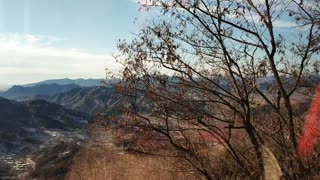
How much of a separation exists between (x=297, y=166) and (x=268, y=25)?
2.21m

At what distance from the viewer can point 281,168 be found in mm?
7289

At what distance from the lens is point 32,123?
368ft

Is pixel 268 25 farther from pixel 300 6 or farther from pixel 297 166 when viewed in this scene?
pixel 297 166

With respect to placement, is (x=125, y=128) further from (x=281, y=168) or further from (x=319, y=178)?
(x=319, y=178)

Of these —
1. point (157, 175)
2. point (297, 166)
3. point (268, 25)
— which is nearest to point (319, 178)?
point (297, 166)

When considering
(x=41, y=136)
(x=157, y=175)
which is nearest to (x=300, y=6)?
(x=157, y=175)

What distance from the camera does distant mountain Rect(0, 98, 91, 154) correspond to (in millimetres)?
91250

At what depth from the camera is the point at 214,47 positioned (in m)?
7.68

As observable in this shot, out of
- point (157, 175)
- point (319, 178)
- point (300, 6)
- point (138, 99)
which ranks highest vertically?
point (300, 6)

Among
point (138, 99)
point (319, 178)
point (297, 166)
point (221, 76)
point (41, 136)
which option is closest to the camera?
point (319, 178)

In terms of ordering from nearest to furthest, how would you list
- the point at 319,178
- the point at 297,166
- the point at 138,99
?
the point at 319,178 < the point at 297,166 < the point at 138,99

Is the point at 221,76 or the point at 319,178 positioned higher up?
the point at 221,76

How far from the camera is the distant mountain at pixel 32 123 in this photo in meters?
91.2

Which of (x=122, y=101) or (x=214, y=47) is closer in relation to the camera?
(x=214, y=47)
